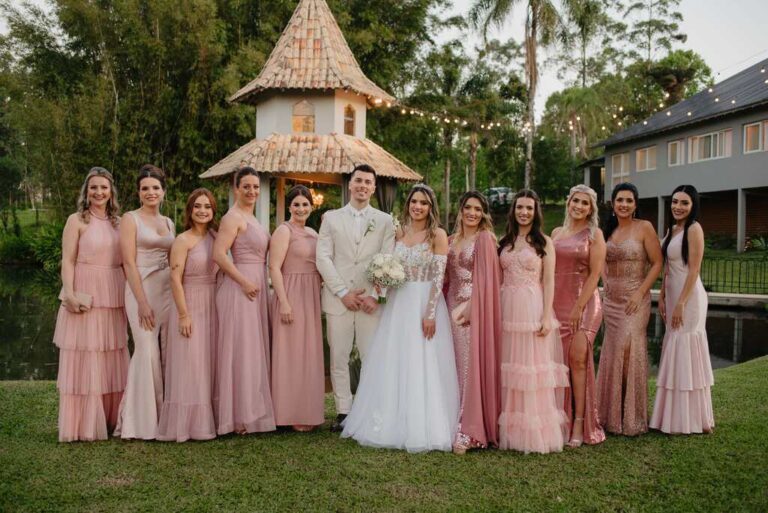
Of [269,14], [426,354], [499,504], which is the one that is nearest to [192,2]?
[269,14]

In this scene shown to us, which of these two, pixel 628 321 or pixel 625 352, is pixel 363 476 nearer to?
pixel 625 352

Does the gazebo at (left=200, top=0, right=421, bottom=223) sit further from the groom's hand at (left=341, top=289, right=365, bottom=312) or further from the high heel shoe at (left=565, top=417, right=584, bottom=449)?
the high heel shoe at (left=565, top=417, right=584, bottom=449)

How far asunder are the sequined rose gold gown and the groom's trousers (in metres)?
2.22

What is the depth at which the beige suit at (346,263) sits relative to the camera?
5.90 m

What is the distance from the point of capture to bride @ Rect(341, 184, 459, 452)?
534 centimetres

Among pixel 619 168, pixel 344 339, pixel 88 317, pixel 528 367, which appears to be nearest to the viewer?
pixel 528 367

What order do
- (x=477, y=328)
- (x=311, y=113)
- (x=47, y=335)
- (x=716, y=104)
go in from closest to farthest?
(x=477, y=328) < (x=47, y=335) < (x=311, y=113) < (x=716, y=104)

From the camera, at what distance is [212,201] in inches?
226

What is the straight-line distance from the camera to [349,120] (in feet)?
62.5

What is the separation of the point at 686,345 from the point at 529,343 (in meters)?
1.67

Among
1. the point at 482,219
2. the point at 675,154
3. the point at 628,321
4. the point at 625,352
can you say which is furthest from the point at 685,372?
the point at 675,154

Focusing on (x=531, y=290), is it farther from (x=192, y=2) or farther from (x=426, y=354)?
(x=192, y=2)

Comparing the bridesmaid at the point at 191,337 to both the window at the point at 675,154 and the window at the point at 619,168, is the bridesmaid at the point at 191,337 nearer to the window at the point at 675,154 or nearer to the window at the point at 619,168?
the window at the point at 675,154

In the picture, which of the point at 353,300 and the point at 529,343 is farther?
the point at 353,300
